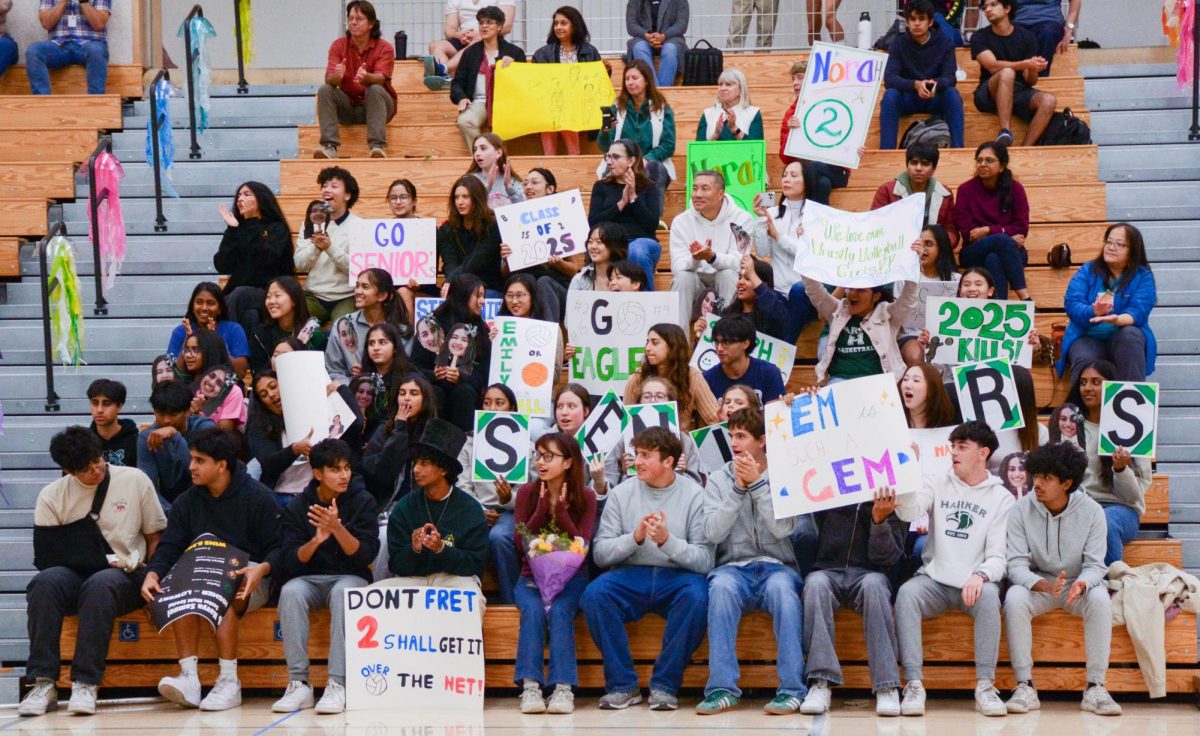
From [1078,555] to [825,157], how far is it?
4.05 m

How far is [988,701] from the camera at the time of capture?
25.6 feet

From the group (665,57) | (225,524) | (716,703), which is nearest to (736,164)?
(665,57)

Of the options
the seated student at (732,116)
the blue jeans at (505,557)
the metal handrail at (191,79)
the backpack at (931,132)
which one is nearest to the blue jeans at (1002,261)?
the backpack at (931,132)


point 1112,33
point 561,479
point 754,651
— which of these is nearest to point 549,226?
point 561,479

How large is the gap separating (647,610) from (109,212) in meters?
5.17

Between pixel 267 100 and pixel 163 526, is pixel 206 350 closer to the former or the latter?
pixel 163 526

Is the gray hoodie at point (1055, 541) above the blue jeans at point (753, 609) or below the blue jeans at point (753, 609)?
above

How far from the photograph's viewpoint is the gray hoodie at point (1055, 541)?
806 centimetres

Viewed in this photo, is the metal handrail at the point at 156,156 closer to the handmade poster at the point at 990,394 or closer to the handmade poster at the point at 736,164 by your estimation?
the handmade poster at the point at 736,164

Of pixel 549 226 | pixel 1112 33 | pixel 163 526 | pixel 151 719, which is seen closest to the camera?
pixel 151 719

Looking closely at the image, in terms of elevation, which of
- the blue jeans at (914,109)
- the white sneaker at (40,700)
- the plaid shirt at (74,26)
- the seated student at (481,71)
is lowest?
the white sneaker at (40,700)

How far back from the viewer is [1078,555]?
8070 mm

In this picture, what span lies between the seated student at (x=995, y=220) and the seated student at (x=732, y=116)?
5.35ft

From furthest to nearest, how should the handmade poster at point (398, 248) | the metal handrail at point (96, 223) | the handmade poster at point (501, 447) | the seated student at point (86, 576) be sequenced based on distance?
the metal handrail at point (96, 223)
the handmade poster at point (398, 248)
the handmade poster at point (501, 447)
the seated student at point (86, 576)
